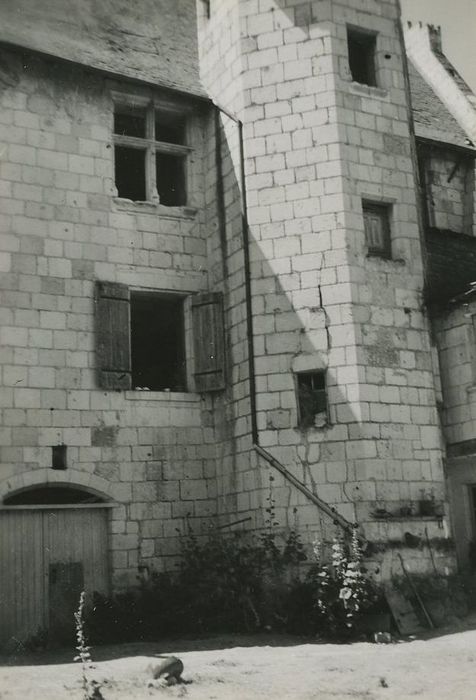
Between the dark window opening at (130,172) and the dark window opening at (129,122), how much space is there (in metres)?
0.27

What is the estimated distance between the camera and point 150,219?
12219 millimetres

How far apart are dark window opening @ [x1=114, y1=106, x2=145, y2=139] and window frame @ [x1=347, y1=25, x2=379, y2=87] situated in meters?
3.14

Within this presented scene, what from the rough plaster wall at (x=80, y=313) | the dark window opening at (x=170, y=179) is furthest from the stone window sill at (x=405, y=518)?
the dark window opening at (x=170, y=179)

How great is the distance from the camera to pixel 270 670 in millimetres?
8219

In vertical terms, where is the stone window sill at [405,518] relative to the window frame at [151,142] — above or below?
below

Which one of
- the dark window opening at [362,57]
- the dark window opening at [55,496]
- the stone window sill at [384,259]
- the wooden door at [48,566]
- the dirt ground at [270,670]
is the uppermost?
the dark window opening at [362,57]

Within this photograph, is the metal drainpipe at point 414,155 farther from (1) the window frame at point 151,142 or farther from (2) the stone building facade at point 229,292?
(1) the window frame at point 151,142

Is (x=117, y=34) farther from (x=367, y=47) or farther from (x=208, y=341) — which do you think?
(x=208, y=341)

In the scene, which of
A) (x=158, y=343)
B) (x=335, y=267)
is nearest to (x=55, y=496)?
(x=158, y=343)

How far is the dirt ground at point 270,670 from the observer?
7.46 meters

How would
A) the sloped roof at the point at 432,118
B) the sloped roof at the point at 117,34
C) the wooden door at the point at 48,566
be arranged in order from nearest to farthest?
the wooden door at the point at 48,566, the sloped roof at the point at 117,34, the sloped roof at the point at 432,118

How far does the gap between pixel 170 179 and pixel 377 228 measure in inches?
133

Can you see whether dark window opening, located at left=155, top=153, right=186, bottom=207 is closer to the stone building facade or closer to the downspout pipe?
the stone building facade

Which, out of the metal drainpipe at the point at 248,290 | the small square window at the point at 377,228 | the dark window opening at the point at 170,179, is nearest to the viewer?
the metal drainpipe at the point at 248,290
